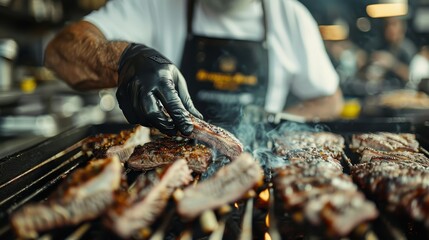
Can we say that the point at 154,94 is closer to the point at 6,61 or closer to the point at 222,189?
the point at 222,189

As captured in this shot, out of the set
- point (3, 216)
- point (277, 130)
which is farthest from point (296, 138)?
point (3, 216)

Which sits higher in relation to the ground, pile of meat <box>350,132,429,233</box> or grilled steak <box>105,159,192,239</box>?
grilled steak <box>105,159,192,239</box>

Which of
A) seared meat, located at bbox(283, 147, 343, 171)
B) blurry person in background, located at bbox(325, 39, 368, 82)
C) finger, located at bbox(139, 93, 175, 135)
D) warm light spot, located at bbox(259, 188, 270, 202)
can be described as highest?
finger, located at bbox(139, 93, 175, 135)

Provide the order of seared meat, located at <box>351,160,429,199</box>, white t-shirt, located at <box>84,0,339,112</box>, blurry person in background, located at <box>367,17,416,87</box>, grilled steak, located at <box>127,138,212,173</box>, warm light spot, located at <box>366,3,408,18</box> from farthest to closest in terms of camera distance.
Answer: blurry person in background, located at <box>367,17,416,87</box> < warm light spot, located at <box>366,3,408,18</box> < white t-shirt, located at <box>84,0,339,112</box> < grilled steak, located at <box>127,138,212,173</box> < seared meat, located at <box>351,160,429,199</box>

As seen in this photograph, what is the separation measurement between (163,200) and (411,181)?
1302 millimetres

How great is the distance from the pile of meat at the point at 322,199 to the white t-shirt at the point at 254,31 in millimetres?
2161

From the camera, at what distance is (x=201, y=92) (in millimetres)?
4250

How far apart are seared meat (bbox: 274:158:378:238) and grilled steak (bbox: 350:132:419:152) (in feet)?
3.61

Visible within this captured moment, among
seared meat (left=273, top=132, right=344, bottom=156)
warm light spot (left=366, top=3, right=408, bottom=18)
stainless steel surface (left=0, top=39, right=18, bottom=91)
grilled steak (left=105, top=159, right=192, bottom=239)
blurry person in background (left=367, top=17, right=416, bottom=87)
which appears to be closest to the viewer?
grilled steak (left=105, top=159, right=192, bottom=239)

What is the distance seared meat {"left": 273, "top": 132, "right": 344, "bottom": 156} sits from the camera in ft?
10.4

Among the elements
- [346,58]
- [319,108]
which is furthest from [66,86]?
[346,58]

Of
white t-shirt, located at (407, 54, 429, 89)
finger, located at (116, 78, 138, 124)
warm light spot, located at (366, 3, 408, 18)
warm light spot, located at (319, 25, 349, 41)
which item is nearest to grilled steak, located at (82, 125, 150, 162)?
finger, located at (116, 78, 138, 124)

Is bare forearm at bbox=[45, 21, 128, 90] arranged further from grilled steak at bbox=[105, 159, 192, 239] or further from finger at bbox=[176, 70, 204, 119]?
grilled steak at bbox=[105, 159, 192, 239]

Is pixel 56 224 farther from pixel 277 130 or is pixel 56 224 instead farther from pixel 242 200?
pixel 277 130
